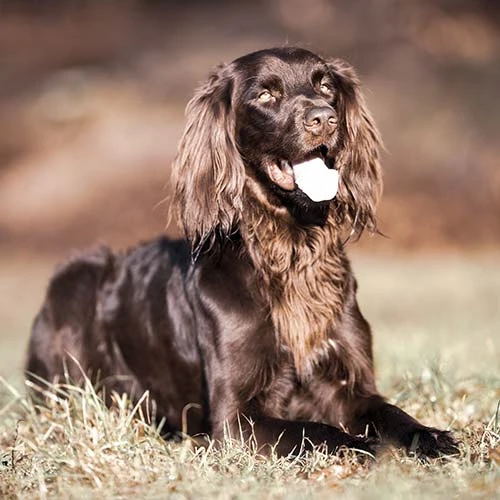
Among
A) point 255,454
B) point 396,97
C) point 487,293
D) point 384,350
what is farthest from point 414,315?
point 396,97

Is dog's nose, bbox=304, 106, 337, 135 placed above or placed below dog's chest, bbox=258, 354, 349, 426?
above

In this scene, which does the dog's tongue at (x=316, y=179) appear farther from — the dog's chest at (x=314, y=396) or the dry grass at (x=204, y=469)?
the dry grass at (x=204, y=469)

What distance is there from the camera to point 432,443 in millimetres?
3502

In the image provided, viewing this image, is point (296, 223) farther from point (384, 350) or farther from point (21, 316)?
point (21, 316)

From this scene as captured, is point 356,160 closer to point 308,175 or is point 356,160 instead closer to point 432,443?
point 308,175

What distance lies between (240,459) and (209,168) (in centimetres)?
136

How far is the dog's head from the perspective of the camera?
4098mm

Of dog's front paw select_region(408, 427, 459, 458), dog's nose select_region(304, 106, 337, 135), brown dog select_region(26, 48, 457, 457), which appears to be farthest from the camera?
brown dog select_region(26, 48, 457, 457)

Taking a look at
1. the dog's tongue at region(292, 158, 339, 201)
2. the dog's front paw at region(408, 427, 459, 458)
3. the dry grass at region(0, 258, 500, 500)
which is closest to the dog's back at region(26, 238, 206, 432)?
the dry grass at region(0, 258, 500, 500)

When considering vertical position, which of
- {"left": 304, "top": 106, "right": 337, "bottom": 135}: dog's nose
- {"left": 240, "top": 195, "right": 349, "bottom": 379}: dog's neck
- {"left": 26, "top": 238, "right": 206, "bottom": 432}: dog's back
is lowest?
{"left": 26, "top": 238, "right": 206, "bottom": 432}: dog's back

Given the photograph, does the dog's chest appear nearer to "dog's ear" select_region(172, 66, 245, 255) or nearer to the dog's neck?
the dog's neck

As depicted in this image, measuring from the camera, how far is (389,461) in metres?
3.37

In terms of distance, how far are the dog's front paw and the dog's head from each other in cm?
105

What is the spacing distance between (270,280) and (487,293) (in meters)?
8.29
